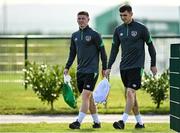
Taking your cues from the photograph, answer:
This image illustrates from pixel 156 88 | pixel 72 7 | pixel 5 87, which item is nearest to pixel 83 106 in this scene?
pixel 156 88

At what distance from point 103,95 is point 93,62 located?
61cm

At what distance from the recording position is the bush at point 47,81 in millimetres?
16672

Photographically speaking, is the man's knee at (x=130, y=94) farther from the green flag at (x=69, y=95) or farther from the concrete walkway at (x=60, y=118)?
the concrete walkway at (x=60, y=118)

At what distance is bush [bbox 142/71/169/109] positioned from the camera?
1703cm


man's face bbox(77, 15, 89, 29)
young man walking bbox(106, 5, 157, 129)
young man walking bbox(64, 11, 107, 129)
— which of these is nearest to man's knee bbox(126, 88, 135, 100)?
young man walking bbox(106, 5, 157, 129)

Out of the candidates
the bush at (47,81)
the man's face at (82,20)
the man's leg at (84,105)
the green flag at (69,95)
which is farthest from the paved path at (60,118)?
the man's face at (82,20)

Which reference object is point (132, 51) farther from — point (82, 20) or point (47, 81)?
point (47, 81)

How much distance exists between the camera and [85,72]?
1292 cm

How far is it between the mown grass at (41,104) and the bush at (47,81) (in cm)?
37

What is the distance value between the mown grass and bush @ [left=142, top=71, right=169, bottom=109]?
0.30 meters

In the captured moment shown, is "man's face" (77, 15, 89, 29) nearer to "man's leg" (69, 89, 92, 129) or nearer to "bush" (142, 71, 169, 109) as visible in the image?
"man's leg" (69, 89, 92, 129)

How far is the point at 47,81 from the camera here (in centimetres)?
1675

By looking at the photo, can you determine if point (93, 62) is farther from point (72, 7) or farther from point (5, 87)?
point (72, 7)

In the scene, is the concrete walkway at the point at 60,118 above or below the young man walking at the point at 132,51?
below
